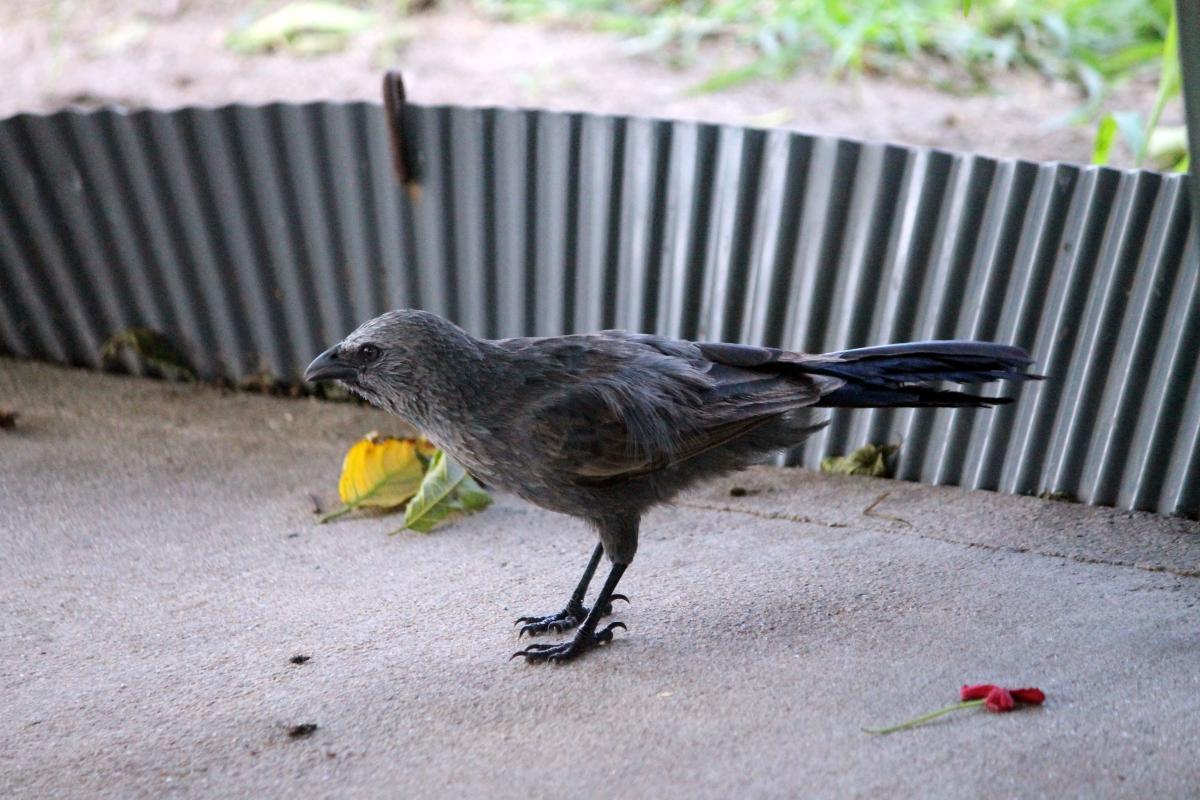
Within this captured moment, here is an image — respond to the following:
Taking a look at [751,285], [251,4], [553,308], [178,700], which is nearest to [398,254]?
[553,308]

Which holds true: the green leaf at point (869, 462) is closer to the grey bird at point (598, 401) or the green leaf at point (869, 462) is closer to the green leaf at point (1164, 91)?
the grey bird at point (598, 401)

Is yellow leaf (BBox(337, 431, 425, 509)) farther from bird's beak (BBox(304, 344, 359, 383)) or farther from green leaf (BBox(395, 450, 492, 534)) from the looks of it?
bird's beak (BBox(304, 344, 359, 383))

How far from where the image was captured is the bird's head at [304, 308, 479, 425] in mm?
3150

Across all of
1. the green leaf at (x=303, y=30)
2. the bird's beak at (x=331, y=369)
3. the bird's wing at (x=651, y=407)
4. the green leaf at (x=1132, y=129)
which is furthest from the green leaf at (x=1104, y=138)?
the green leaf at (x=303, y=30)

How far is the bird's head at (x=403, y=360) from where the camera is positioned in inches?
124

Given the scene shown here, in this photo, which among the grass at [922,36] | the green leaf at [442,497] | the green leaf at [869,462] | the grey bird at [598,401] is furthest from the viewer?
the grass at [922,36]

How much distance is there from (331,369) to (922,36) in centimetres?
490

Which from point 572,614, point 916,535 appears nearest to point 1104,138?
point 916,535

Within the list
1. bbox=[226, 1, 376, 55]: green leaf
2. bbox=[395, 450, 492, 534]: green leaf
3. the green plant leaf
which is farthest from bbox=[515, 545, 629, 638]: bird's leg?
bbox=[226, 1, 376, 55]: green leaf

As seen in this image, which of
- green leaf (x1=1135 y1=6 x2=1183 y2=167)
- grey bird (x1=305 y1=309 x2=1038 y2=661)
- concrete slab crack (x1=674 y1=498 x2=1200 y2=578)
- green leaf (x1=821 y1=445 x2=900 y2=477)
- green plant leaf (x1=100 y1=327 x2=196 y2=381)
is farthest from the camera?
green plant leaf (x1=100 y1=327 x2=196 y2=381)

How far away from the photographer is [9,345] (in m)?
5.05

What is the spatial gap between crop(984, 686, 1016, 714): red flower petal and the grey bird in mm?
840

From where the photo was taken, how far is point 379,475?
4.04m

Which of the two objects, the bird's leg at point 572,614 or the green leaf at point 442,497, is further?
the green leaf at point 442,497
